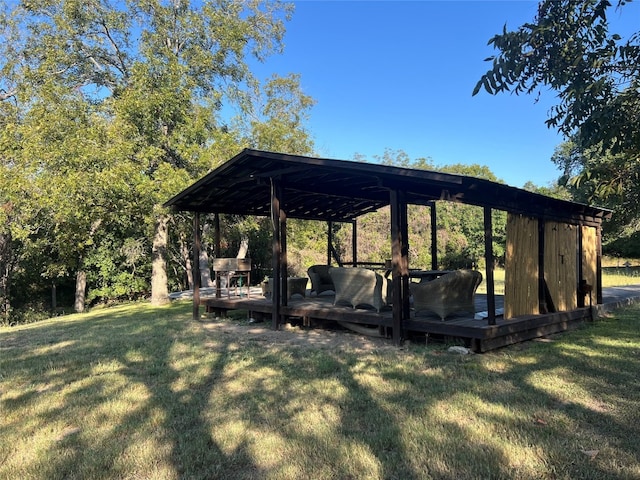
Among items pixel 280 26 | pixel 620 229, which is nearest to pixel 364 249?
pixel 280 26

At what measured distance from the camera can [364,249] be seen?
21359 millimetres

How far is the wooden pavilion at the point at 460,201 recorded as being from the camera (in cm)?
602

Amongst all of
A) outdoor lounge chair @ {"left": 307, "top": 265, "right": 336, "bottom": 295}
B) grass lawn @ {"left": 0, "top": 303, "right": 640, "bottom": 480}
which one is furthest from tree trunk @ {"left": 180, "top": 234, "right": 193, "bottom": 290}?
grass lawn @ {"left": 0, "top": 303, "right": 640, "bottom": 480}

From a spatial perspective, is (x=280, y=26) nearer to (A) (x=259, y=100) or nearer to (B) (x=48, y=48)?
(A) (x=259, y=100)

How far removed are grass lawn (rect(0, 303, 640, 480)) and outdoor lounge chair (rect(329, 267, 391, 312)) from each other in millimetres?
974

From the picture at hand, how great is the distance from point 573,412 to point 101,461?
3398mm

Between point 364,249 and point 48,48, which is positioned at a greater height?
point 48,48

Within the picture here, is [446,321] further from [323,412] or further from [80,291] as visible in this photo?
[80,291]

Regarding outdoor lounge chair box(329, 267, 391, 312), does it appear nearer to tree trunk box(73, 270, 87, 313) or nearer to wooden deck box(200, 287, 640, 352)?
wooden deck box(200, 287, 640, 352)

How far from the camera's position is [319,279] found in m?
9.91

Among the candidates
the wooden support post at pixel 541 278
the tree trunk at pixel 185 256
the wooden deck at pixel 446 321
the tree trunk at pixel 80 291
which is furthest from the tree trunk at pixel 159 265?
the wooden support post at pixel 541 278

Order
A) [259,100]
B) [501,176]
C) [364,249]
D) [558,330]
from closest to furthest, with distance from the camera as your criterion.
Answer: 1. [558,330]
2. [259,100]
3. [364,249]
4. [501,176]

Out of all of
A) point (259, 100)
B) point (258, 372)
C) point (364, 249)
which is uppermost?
point (259, 100)

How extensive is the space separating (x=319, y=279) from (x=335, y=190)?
1985 millimetres
